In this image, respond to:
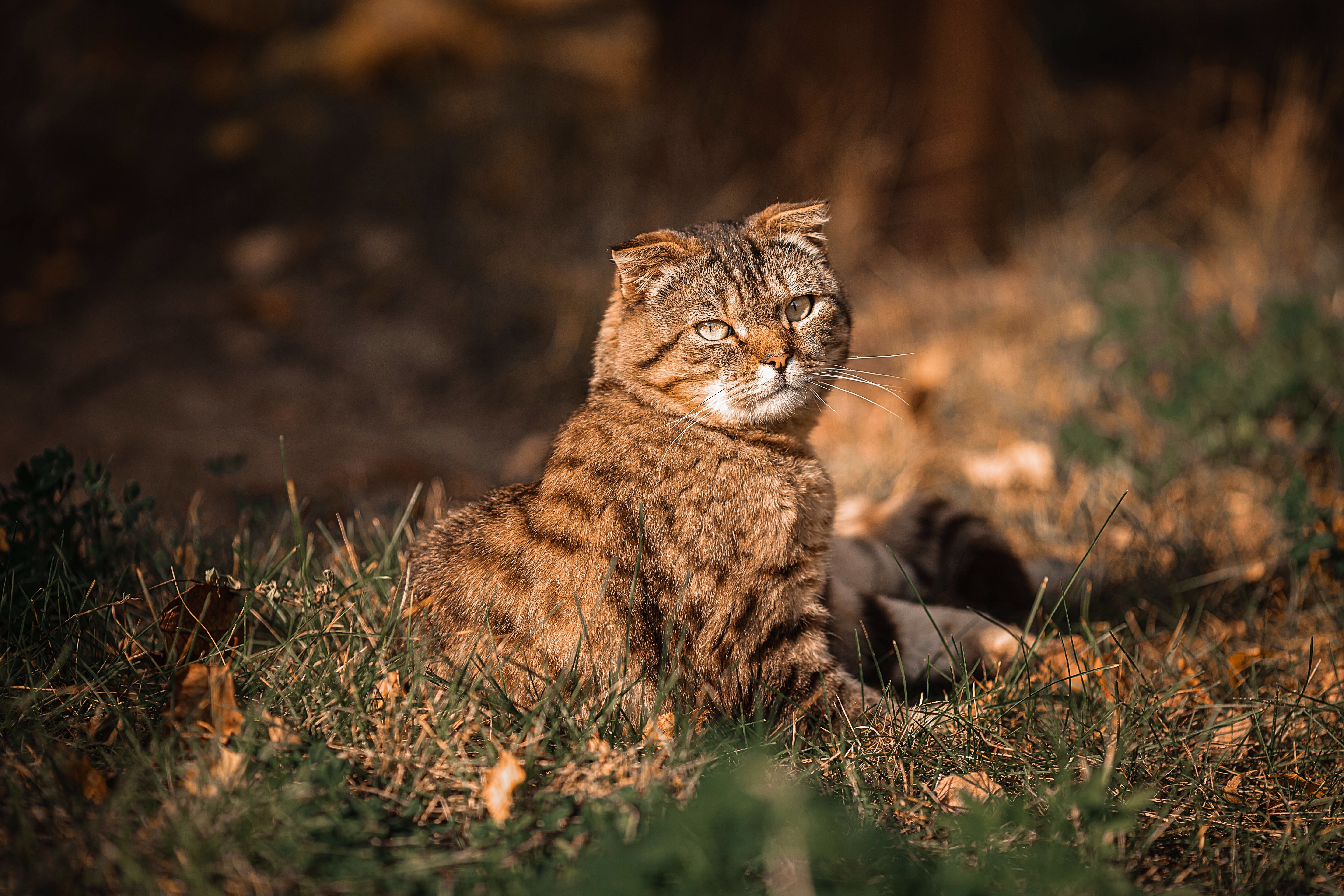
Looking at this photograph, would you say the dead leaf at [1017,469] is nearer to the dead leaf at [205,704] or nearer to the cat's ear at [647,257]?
the cat's ear at [647,257]

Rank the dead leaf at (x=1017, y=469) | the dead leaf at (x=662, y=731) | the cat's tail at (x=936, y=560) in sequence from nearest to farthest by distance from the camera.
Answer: the dead leaf at (x=662, y=731)
the cat's tail at (x=936, y=560)
the dead leaf at (x=1017, y=469)

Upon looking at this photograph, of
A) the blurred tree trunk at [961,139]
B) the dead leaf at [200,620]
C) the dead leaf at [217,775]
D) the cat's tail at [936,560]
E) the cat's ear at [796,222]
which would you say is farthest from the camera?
the blurred tree trunk at [961,139]

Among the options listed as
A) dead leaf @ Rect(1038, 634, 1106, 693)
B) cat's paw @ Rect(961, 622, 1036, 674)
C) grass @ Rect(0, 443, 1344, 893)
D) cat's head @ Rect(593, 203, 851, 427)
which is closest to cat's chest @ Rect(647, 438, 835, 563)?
cat's head @ Rect(593, 203, 851, 427)

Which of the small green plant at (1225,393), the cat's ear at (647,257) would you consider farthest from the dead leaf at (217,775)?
the small green plant at (1225,393)

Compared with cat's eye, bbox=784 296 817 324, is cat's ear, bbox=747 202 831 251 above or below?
above

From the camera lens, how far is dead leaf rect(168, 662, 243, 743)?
1724 millimetres

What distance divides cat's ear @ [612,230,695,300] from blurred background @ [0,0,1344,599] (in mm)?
1797

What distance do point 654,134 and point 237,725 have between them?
5.25 metres

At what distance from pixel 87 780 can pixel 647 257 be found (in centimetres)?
170

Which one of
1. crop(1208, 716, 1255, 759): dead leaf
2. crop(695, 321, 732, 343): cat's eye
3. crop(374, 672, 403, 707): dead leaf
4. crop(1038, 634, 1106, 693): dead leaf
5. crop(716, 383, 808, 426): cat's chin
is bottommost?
crop(1208, 716, 1255, 759): dead leaf

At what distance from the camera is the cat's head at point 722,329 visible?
2.30 m

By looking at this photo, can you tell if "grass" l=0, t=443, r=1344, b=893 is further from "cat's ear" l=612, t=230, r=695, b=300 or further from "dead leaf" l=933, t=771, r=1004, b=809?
"cat's ear" l=612, t=230, r=695, b=300

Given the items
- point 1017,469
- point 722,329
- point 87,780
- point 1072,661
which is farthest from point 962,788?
point 1017,469

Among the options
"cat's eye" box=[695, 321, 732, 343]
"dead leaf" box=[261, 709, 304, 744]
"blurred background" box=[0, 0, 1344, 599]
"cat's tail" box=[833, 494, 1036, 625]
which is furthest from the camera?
"blurred background" box=[0, 0, 1344, 599]
